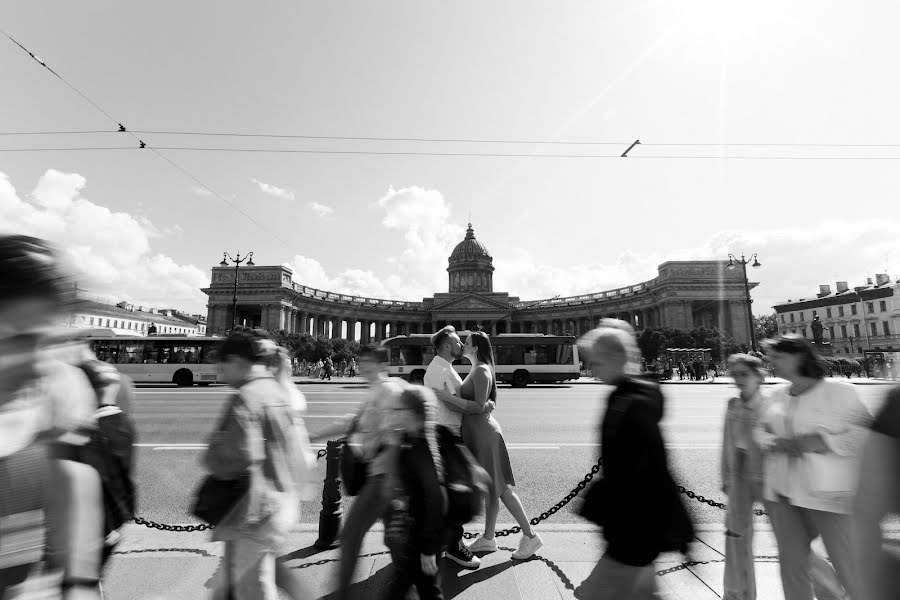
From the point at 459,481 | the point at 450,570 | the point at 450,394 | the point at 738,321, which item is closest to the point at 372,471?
the point at 459,481

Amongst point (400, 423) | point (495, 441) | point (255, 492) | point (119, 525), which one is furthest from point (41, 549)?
point (495, 441)

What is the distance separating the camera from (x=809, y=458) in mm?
3016

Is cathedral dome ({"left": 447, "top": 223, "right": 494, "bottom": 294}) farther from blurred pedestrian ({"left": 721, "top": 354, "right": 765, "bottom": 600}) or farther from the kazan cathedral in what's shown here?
blurred pedestrian ({"left": 721, "top": 354, "right": 765, "bottom": 600})

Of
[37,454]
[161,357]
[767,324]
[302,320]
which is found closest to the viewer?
[37,454]

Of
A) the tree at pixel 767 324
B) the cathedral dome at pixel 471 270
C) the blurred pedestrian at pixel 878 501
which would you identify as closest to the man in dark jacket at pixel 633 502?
the blurred pedestrian at pixel 878 501

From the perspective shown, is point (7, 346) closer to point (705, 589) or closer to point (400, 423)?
point (400, 423)

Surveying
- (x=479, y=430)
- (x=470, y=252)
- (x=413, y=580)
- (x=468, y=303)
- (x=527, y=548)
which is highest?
(x=470, y=252)

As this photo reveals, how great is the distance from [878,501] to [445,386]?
3.11 metres

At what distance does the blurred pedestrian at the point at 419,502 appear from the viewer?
2.75 m

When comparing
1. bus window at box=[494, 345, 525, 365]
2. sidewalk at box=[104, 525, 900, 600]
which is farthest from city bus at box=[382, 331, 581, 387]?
sidewalk at box=[104, 525, 900, 600]

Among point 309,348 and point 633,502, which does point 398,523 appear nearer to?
point 633,502

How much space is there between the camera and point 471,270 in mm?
96750

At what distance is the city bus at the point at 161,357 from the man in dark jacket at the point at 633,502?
29555 millimetres

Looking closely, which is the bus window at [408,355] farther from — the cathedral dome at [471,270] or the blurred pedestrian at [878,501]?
the cathedral dome at [471,270]
